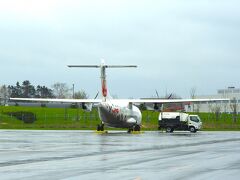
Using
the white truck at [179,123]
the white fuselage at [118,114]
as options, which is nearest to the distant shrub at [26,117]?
the white truck at [179,123]

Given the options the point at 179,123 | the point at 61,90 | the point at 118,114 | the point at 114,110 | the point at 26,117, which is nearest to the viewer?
the point at 114,110

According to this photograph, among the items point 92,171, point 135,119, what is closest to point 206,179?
point 92,171

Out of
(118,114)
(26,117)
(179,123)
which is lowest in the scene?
(179,123)

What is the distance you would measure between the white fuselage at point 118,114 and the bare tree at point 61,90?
119 m

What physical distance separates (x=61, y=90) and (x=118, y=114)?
128 metres

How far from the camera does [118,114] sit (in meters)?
55.5

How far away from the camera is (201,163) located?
19609 millimetres

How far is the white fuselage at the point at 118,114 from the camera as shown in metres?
54.3

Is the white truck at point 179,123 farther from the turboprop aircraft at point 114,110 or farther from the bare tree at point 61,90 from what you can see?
the bare tree at point 61,90

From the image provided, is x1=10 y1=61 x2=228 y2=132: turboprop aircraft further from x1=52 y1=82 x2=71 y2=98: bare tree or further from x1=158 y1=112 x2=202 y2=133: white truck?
x1=52 y1=82 x2=71 y2=98: bare tree

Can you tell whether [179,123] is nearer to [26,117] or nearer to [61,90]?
[26,117]

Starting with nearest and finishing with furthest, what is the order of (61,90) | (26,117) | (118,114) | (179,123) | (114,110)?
1. (114,110)
2. (118,114)
3. (179,123)
4. (26,117)
5. (61,90)

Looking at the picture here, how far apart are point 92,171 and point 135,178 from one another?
2.14 metres

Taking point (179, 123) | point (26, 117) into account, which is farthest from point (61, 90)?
point (179, 123)
